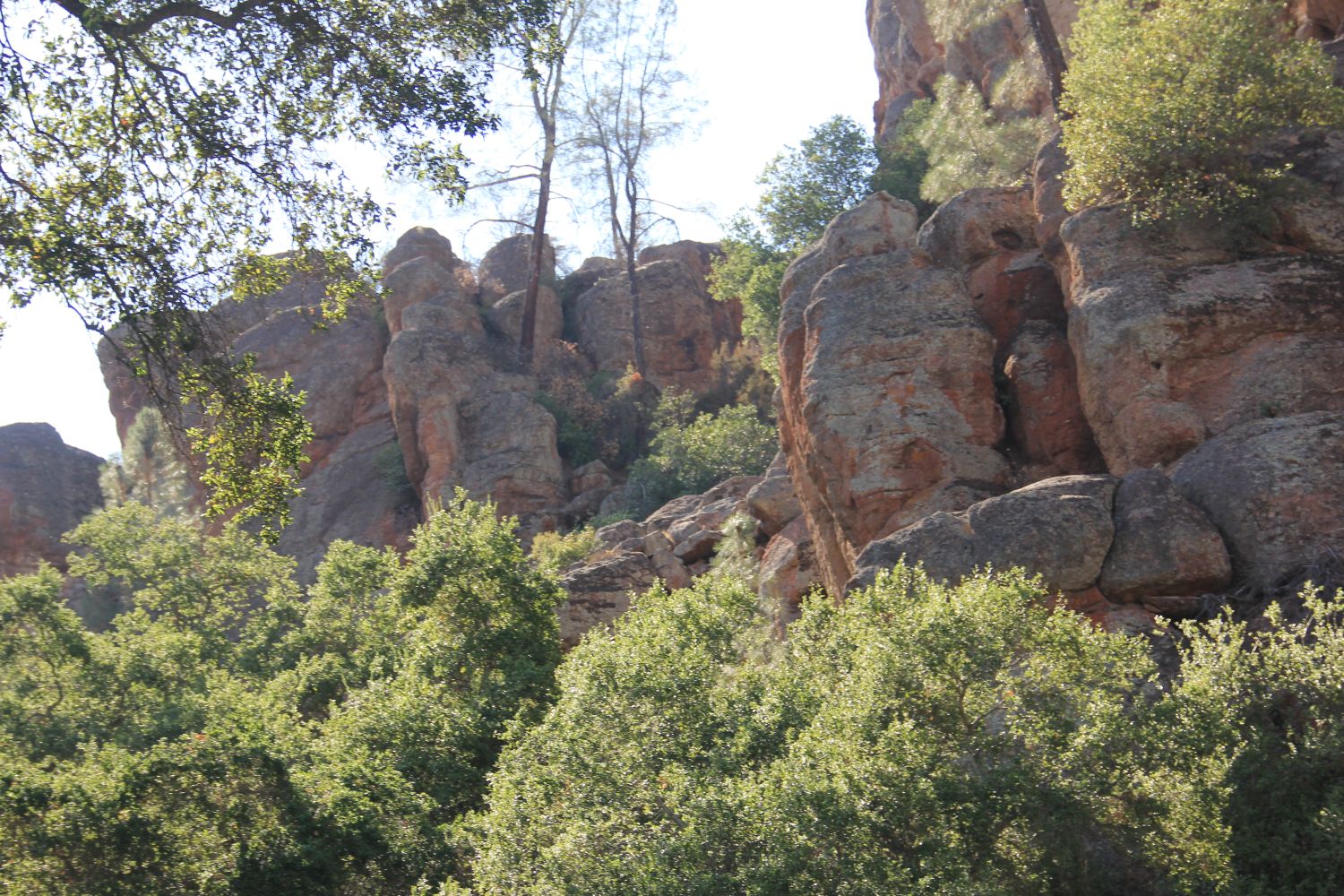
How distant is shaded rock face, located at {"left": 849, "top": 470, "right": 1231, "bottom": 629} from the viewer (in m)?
12.3

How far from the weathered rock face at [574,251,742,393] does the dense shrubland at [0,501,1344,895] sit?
2124 centimetres

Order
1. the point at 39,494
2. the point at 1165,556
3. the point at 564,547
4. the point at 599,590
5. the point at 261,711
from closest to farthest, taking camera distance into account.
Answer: the point at 1165,556
the point at 261,711
the point at 599,590
the point at 564,547
the point at 39,494

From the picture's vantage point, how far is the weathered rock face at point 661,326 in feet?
126

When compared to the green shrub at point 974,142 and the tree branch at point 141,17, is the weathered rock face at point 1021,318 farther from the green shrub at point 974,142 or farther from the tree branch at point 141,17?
the tree branch at point 141,17

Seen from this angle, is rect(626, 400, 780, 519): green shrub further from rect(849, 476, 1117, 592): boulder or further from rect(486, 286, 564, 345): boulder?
rect(849, 476, 1117, 592): boulder

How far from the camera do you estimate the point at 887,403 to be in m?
16.6

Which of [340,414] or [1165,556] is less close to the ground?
[340,414]

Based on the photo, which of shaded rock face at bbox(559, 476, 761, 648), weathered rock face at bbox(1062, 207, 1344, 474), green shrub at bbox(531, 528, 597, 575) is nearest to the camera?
Result: weathered rock face at bbox(1062, 207, 1344, 474)

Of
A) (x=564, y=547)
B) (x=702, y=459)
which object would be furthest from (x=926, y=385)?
(x=702, y=459)

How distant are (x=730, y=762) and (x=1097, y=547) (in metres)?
4.82

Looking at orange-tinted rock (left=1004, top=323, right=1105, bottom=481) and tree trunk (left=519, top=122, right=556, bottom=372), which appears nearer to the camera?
orange-tinted rock (left=1004, top=323, right=1105, bottom=481)

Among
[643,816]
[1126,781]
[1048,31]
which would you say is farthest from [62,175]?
[1048,31]

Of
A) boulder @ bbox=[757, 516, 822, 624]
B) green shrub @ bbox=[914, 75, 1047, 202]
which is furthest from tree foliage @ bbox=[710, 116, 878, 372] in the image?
boulder @ bbox=[757, 516, 822, 624]

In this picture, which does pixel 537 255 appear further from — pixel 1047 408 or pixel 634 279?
pixel 1047 408
